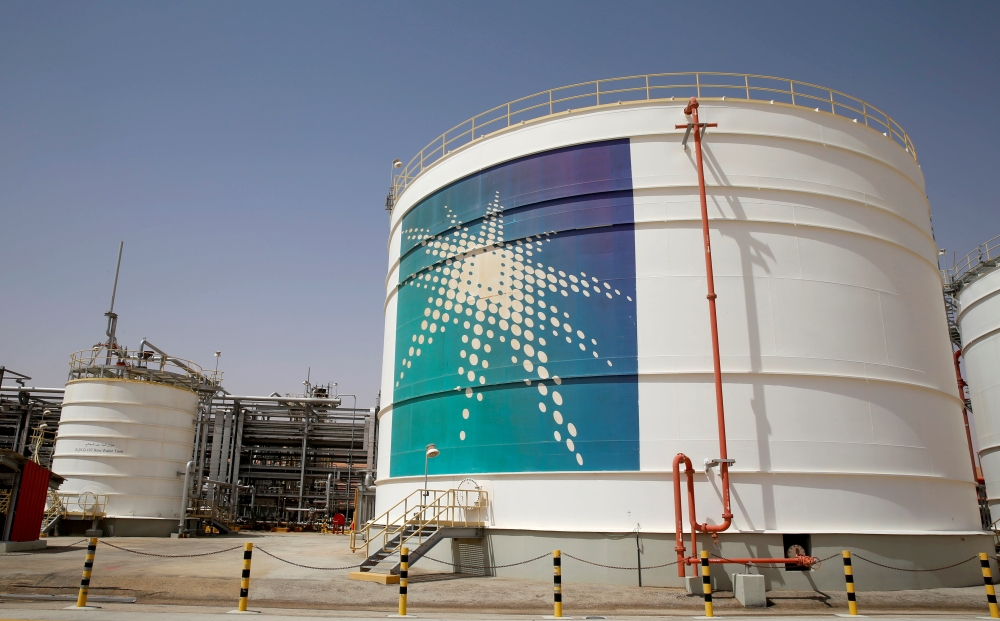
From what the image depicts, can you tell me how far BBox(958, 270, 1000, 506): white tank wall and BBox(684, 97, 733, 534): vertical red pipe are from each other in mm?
18450

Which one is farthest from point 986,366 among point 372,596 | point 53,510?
point 53,510

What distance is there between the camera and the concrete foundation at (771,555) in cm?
1433

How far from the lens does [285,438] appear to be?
41.1 metres

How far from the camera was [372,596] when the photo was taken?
12508 millimetres

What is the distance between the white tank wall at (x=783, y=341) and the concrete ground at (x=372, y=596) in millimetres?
1773

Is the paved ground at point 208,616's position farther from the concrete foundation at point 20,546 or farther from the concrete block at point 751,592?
the concrete foundation at point 20,546

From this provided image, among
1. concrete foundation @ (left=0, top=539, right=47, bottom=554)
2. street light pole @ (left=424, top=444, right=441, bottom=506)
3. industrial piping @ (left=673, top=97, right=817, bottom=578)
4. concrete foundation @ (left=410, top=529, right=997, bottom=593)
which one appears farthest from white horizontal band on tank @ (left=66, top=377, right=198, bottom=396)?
industrial piping @ (left=673, top=97, right=817, bottom=578)

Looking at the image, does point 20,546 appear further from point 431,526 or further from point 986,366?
point 986,366

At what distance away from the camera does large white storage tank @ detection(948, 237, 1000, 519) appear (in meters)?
27.3

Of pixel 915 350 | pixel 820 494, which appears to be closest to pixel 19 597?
pixel 820 494

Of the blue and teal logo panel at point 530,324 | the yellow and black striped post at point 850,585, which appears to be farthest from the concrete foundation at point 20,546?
the yellow and black striped post at point 850,585

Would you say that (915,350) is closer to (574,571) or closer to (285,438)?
(574,571)

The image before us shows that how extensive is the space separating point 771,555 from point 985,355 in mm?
19814

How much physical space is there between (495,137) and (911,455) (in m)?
13.2
